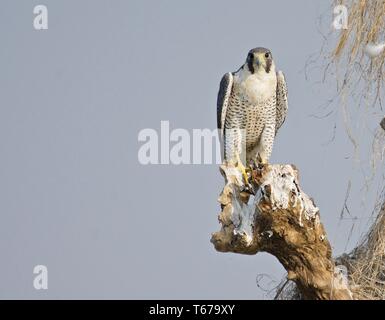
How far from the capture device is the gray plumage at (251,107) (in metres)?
10.2

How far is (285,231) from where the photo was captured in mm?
7891

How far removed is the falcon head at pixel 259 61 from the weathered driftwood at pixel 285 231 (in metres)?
2.16

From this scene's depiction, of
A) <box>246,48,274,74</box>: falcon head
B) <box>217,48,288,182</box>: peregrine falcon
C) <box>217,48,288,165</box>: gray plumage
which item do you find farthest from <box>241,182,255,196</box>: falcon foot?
<box>246,48,274,74</box>: falcon head

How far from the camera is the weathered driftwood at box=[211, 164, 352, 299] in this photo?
309 inches

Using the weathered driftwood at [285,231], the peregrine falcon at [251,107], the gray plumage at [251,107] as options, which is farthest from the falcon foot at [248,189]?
the gray plumage at [251,107]

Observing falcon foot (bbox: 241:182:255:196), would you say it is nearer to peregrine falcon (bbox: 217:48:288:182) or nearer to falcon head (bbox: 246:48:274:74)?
peregrine falcon (bbox: 217:48:288:182)

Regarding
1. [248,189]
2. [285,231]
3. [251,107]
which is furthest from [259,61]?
[285,231]

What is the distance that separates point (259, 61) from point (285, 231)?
2641 millimetres

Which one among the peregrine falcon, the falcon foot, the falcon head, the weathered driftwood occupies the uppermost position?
the falcon head

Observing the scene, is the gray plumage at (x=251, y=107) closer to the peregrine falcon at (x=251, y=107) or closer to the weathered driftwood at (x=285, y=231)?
the peregrine falcon at (x=251, y=107)

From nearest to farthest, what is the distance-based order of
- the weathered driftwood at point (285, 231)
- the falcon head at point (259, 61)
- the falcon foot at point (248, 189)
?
the weathered driftwood at point (285, 231) < the falcon foot at point (248, 189) < the falcon head at point (259, 61)

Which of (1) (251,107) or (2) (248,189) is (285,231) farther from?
(1) (251,107)

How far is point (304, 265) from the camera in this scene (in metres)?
8.08
